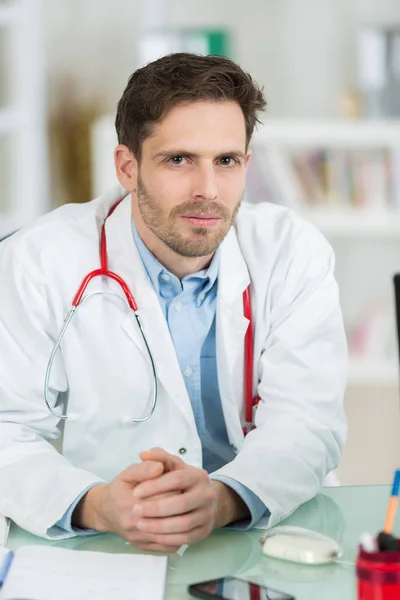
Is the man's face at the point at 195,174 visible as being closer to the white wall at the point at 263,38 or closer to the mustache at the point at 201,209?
the mustache at the point at 201,209


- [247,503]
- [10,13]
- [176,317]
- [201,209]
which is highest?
[10,13]

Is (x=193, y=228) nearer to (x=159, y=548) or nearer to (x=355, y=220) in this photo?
(x=159, y=548)

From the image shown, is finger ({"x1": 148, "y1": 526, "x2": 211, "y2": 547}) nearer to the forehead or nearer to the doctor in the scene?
the doctor

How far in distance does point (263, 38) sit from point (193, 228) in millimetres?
3312

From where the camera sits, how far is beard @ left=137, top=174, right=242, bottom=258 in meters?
1.71

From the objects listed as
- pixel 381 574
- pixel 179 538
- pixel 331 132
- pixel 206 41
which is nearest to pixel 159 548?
pixel 179 538

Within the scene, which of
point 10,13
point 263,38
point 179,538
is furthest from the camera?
point 263,38

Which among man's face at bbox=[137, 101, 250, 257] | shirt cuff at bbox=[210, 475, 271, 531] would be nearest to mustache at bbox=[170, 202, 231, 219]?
man's face at bbox=[137, 101, 250, 257]

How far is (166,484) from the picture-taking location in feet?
4.49

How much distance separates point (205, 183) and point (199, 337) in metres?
0.30

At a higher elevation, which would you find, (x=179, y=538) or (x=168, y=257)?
(x=168, y=257)

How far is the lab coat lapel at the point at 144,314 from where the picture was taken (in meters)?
1.75

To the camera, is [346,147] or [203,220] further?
[346,147]

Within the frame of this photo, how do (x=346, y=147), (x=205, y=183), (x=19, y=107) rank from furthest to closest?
(x=346, y=147)
(x=19, y=107)
(x=205, y=183)
